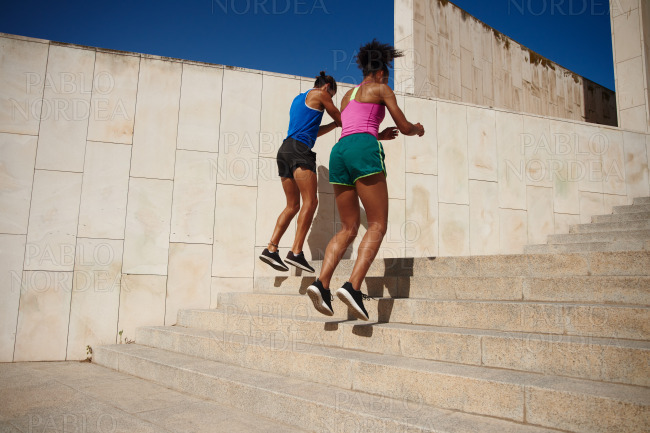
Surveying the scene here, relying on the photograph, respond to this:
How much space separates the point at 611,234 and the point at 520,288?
3.10 meters

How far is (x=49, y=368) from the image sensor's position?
180 inches

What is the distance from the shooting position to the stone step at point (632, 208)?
6685 mm

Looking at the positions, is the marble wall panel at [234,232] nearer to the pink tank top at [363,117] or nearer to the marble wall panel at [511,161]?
the pink tank top at [363,117]

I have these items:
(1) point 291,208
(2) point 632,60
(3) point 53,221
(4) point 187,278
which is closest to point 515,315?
(1) point 291,208

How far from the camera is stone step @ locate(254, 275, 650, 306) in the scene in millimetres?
2986

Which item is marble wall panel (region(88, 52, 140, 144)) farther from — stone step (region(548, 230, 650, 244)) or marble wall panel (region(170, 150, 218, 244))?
stone step (region(548, 230, 650, 244))

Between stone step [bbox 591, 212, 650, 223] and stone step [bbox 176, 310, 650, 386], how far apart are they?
4698 mm

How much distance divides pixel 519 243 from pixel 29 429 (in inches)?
252

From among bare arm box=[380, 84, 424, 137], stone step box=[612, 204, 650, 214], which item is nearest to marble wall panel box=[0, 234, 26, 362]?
bare arm box=[380, 84, 424, 137]

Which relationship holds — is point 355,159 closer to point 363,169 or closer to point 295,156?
point 363,169

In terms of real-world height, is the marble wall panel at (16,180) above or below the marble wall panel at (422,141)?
below

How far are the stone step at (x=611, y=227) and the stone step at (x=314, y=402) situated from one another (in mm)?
4571

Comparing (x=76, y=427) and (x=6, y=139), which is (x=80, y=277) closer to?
(x=6, y=139)

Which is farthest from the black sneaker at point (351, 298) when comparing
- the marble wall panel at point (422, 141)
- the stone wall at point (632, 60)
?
the stone wall at point (632, 60)
